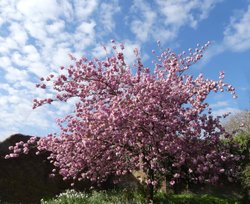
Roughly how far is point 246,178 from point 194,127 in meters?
6.90

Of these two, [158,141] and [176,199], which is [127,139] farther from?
[176,199]

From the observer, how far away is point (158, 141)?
445 inches

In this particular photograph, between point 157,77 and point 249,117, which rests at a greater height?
point 249,117

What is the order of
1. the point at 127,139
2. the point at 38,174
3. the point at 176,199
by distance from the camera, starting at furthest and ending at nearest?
the point at 38,174 → the point at 176,199 → the point at 127,139

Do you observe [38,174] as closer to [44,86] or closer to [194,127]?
[44,86]

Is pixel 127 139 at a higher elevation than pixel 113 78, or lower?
lower

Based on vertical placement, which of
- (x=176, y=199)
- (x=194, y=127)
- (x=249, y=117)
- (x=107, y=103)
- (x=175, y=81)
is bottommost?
(x=176, y=199)

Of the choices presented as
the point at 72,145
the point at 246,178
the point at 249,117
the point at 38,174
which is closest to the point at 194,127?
the point at 72,145

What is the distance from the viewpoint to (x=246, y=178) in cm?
1709

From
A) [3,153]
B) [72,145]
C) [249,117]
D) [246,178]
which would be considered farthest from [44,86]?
[249,117]

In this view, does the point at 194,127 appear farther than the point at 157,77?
No

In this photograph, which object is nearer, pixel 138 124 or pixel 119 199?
pixel 138 124

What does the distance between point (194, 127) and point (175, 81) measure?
171cm


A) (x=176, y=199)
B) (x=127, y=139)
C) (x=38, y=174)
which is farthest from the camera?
(x=38, y=174)
